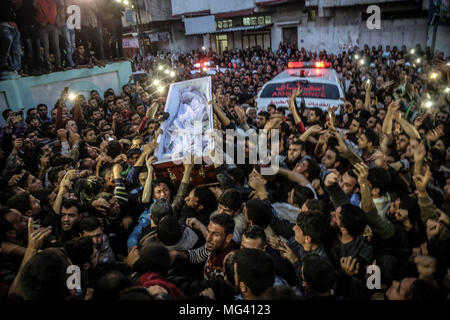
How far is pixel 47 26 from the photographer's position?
7.14 m

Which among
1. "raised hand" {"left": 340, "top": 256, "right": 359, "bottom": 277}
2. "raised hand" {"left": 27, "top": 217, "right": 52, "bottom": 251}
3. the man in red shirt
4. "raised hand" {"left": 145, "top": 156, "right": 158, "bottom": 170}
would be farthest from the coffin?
the man in red shirt

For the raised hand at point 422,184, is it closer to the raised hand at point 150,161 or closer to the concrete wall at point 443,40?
the raised hand at point 150,161

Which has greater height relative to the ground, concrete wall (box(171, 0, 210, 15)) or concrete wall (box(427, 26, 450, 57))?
concrete wall (box(171, 0, 210, 15))

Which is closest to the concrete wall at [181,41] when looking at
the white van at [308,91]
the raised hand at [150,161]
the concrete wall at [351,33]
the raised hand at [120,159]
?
the concrete wall at [351,33]

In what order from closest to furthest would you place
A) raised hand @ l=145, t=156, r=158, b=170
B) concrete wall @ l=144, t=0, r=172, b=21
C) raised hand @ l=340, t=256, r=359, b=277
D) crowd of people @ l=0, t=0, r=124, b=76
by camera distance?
raised hand @ l=340, t=256, r=359, b=277
raised hand @ l=145, t=156, r=158, b=170
crowd of people @ l=0, t=0, r=124, b=76
concrete wall @ l=144, t=0, r=172, b=21

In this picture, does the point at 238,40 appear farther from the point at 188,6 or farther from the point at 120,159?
the point at 120,159

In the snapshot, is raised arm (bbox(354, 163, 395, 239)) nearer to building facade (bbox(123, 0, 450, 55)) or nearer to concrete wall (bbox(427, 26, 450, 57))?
building facade (bbox(123, 0, 450, 55))

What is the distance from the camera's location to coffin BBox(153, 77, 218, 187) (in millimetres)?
3783

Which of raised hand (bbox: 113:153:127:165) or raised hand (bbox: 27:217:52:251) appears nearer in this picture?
raised hand (bbox: 27:217:52:251)

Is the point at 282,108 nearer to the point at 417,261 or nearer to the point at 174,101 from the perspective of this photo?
the point at 174,101

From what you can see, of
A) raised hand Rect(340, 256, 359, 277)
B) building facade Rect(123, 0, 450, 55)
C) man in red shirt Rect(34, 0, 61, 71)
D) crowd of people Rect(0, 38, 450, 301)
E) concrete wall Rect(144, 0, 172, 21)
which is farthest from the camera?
concrete wall Rect(144, 0, 172, 21)

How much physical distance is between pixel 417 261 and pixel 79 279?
7.16 feet
